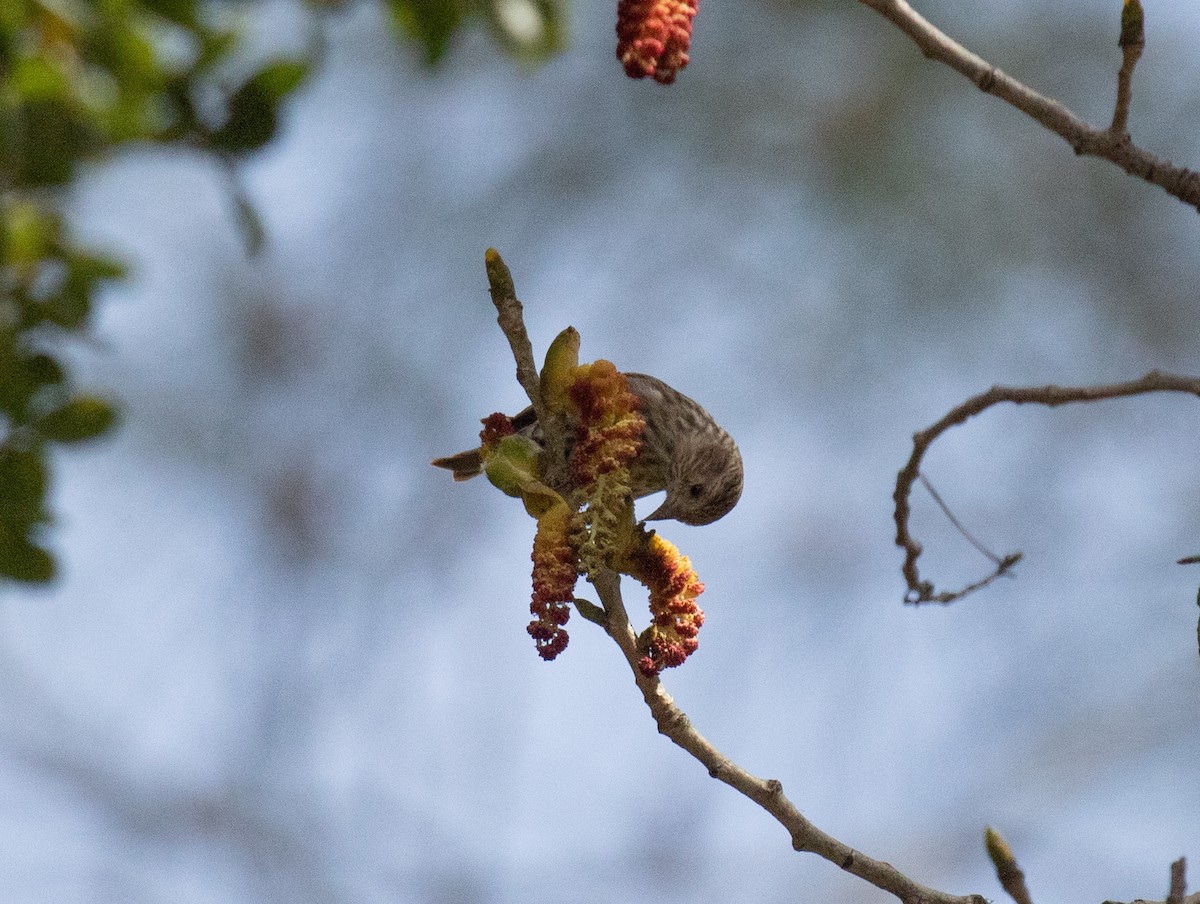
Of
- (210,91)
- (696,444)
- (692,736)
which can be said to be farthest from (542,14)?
(696,444)

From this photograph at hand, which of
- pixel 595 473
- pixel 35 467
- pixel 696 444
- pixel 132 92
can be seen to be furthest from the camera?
pixel 696 444

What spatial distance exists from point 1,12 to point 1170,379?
7.12 ft

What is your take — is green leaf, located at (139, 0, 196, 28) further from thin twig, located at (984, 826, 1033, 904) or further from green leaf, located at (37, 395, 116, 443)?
thin twig, located at (984, 826, 1033, 904)

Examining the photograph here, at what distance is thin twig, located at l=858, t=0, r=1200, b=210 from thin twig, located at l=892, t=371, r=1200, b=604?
357mm

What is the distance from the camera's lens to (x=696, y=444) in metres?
4.82

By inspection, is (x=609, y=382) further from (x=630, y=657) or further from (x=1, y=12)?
(x=1, y=12)

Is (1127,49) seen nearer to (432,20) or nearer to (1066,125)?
(1066,125)

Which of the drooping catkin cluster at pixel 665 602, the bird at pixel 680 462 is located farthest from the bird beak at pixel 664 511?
the drooping catkin cluster at pixel 665 602

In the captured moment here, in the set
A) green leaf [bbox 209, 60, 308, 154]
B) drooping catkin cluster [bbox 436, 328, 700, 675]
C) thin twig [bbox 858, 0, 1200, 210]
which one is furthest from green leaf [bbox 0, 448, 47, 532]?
thin twig [bbox 858, 0, 1200, 210]

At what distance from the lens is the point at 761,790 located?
86.7 inches

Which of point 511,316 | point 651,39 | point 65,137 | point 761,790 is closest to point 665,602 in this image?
point 761,790

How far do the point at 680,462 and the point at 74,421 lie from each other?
3001 millimetres

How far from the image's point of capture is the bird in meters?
4.74

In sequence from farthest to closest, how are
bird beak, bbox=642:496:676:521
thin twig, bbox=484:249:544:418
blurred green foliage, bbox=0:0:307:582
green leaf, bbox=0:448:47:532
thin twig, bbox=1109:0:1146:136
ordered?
bird beak, bbox=642:496:676:521
thin twig, bbox=1109:0:1146:136
thin twig, bbox=484:249:544:418
green leaf, bbox=0:448:47:532
blurred green foliage, bbox=0:0:307:582
